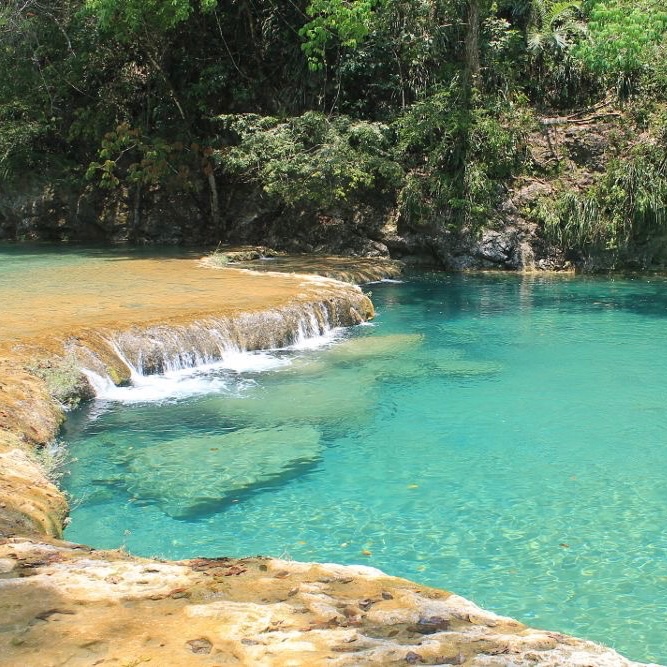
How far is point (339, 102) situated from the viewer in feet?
68.7

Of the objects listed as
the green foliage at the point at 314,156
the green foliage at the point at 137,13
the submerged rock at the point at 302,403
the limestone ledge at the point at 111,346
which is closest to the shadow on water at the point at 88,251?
the green foliage at the point at 314,156

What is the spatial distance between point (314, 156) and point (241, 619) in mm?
15416

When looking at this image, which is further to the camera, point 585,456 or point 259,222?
point 259,222

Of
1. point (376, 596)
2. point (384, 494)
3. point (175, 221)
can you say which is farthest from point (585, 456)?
point (175, 221)

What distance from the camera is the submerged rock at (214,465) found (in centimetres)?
655

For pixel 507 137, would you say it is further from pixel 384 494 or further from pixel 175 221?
pixel 384 494

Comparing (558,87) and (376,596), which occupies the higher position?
(558,87)

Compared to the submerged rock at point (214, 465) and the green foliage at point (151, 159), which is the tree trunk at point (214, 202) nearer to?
the green foliage at point (151, 159)

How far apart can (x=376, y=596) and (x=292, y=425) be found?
461 cm

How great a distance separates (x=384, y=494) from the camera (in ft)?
21.8

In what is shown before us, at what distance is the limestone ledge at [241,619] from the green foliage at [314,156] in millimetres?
14343

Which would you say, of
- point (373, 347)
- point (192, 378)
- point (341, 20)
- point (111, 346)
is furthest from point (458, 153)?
point (111, 346)

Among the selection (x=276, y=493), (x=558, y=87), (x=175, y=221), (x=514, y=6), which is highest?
(x=514, y=6)

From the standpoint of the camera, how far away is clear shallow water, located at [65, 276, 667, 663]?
535cm
